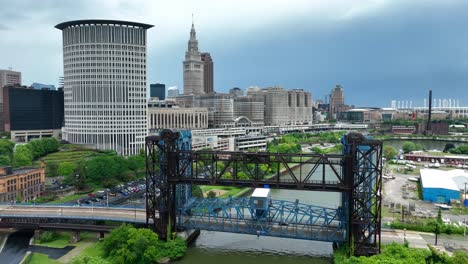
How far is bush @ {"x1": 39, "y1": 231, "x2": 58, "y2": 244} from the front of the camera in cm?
4184

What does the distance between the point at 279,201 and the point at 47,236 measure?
25699 mm

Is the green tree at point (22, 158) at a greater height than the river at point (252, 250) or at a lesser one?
→ greater

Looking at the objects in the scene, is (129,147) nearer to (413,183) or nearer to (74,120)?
(74,120)

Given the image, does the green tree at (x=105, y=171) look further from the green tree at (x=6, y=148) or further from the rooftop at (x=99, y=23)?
the rooftop at (x=99, y=23)

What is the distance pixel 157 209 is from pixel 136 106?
79421 mm

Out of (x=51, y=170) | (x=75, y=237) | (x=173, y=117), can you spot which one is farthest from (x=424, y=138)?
(x=75, y=237)

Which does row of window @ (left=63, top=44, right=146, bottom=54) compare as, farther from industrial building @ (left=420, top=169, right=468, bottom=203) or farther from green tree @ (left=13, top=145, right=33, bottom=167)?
industrial building @ (left=420, top=169, right=468, bottom=203)

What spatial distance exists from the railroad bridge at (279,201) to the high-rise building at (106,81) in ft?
244

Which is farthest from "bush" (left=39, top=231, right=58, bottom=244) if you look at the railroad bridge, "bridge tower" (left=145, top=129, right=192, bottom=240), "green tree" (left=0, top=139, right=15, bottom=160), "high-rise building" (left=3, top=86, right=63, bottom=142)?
"high-rise building" (left=3, top=86, right=63, bottom=142)

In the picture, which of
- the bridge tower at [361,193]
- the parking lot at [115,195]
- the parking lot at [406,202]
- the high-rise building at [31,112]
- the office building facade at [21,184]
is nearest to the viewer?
the bridge tower at [361,193]

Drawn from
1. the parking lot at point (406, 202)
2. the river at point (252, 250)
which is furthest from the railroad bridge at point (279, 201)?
the parking lot at point (406, 202)

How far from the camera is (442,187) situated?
61031mm

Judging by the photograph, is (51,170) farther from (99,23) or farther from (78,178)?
(99,23)

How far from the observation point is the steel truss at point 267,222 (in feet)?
122
